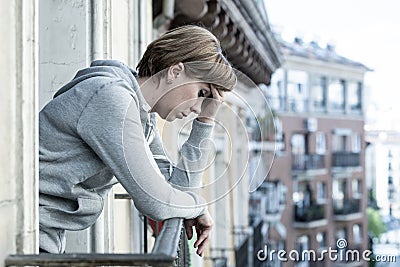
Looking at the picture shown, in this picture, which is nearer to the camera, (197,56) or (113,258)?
(113,258)

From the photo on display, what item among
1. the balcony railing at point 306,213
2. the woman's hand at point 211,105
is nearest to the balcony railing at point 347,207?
the balcony railing at point 306,213

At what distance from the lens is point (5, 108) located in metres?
1.26

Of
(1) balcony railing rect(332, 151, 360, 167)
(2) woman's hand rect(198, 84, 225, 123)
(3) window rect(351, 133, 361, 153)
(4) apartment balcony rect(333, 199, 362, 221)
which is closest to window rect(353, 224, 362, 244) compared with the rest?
(4) apartment balcony rect(333, 199, 362, 221)

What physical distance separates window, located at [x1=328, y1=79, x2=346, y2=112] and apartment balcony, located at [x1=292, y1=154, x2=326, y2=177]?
1.36 meters

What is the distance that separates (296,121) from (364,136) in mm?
3355

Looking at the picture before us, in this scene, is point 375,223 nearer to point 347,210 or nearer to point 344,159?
point 347,210

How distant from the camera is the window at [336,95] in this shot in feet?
65.7

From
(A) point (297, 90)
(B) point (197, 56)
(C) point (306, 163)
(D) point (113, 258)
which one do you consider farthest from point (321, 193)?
(D) point (113, 258)

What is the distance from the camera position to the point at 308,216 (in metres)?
19.3

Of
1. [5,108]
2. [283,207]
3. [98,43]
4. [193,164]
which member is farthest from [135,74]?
[283,207]

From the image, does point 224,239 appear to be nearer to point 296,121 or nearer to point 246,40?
point 246,40

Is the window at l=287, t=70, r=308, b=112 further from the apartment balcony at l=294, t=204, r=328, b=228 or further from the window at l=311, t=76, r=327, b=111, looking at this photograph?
the apartment balcony at l=294, t=204, r=328, b=228

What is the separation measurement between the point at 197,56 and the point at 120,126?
18cm

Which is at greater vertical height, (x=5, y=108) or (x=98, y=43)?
(x=98, y=43)
